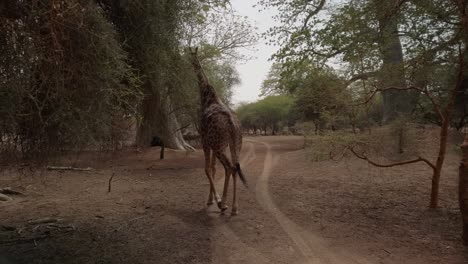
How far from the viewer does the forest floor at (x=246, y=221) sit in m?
5.58

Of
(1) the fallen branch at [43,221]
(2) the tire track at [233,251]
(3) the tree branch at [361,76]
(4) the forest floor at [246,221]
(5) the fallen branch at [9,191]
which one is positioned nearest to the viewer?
(2) the tire track at [233,251]

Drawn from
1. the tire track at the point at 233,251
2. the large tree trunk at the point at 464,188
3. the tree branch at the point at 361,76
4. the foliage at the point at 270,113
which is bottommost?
the tire track at the point at 233,251

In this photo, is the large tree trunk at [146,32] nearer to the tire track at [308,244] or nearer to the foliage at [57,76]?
the foliage at [57,76]

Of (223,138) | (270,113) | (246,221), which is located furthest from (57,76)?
(270,113)

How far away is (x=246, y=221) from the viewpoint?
714cm

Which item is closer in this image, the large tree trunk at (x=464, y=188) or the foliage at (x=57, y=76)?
the foliage at (x=57, y=76)

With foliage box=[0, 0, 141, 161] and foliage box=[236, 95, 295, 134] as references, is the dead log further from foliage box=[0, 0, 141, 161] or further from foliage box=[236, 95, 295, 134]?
foliage box=[236, 95, 295, 134]

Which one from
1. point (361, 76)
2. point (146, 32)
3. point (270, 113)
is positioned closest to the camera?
point (146, 32)

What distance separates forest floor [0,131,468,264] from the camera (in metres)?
5.58

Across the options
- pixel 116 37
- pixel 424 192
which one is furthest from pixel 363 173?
pixel 116 37

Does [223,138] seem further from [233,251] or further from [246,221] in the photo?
[233,251]

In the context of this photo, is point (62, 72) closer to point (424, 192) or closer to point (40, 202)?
point (40, 202)

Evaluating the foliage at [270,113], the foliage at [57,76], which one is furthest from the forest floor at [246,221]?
the foliage at [270,113]

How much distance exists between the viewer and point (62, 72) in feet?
13.2
